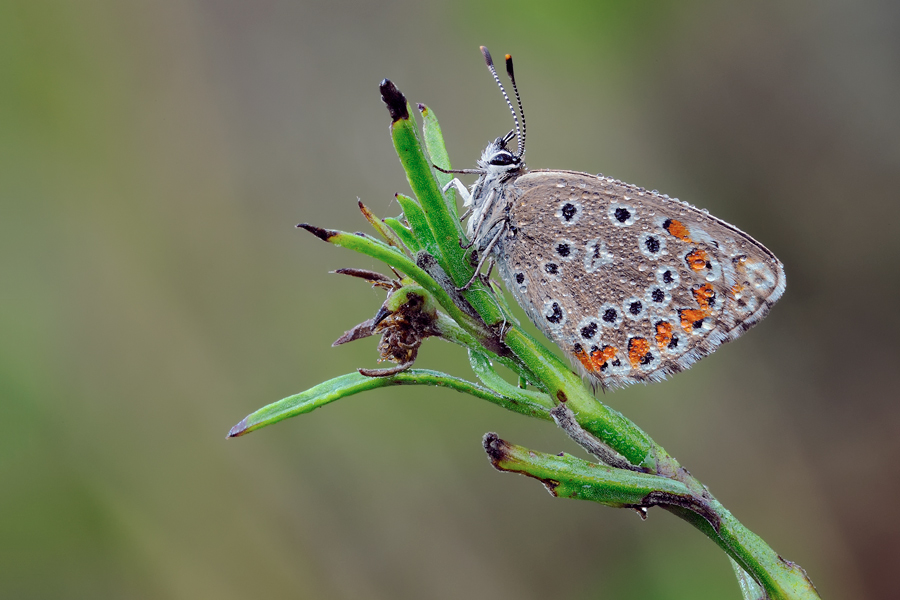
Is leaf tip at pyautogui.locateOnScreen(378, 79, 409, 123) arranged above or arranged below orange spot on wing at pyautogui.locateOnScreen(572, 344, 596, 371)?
above

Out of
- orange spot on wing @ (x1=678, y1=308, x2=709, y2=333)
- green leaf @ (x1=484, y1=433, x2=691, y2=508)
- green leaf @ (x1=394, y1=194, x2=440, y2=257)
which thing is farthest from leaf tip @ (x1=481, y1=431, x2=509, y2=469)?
orange spot on wing @ (x1=678, y1=308, x2=709, y2=333)

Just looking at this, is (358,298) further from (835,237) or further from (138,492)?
(835,237)

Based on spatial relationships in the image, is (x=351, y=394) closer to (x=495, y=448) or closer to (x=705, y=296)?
(x=495, y=448)

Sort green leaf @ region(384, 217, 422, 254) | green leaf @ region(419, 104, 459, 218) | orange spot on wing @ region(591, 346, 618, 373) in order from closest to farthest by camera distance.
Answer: green leaf @ region(384, 217, 422, 254), green leaf @ region(419, 104, 459, 218), orange spot on wing @ region(591, 346, 618, 373)

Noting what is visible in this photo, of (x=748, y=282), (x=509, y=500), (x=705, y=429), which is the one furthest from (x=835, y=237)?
(x=509, y=500)

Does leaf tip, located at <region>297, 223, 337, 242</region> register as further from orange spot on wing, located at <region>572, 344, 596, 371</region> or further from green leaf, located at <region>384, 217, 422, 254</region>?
orange spot on wing, located at <region>572, 344, 596, 371</region>

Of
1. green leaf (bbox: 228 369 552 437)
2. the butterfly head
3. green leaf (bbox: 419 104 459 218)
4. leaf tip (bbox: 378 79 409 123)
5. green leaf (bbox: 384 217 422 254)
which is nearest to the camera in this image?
leaf tip (bbox: 378 79 409 123)

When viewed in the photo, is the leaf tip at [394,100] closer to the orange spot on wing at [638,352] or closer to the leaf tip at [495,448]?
the leaf tip at [495,448]

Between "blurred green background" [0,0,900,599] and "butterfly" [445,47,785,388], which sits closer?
"butterfly" [445,47,785,388]
